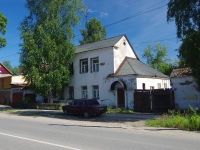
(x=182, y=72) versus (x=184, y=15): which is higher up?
(x=184, y=15)

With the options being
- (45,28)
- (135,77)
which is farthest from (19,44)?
(135,77)

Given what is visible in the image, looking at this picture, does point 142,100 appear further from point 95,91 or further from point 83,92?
point 83,92

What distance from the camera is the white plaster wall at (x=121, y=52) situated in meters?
25.8

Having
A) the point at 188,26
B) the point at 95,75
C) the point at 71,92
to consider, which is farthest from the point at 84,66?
the point at 188,26

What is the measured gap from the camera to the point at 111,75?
2509 centimetres

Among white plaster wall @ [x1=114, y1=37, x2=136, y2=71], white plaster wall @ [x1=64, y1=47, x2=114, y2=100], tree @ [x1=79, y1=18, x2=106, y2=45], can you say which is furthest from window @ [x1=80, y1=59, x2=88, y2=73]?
tree @ [x1=79, y1=18, x2=106, y2=45]

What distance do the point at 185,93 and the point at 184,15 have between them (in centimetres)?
720

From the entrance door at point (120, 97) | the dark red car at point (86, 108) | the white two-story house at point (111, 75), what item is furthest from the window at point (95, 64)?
the dark red car at point (86, 108)

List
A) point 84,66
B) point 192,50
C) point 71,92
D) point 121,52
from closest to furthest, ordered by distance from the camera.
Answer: point 192,50 < point 121,52 < point 84,66 < point 71,92

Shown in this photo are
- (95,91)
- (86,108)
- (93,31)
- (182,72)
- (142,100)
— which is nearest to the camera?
(86,108)

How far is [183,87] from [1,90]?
30.7 m

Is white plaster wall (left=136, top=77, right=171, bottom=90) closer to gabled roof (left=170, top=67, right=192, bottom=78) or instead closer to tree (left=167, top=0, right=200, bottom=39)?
gabled roof (left=170, top=67, right=192, bottom=78)

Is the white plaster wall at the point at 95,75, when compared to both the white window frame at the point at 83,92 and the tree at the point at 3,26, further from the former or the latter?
the tree at the point at 3,26

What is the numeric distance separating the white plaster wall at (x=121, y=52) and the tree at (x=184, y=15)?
10.3 metres
